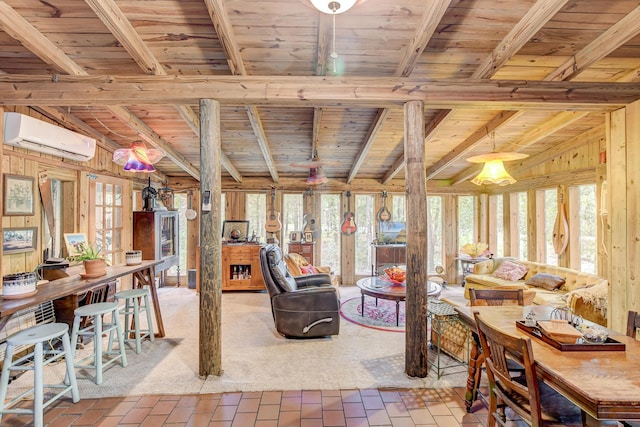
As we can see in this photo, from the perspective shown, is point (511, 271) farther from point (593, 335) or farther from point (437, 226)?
point (593, 335)

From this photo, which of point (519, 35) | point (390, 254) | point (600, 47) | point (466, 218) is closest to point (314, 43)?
point (519, 35)

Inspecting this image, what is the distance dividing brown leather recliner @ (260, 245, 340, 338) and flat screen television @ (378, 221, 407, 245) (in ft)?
10.7

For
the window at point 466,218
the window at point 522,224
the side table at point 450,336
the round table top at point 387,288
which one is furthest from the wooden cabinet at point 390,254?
the side table at point 450,336

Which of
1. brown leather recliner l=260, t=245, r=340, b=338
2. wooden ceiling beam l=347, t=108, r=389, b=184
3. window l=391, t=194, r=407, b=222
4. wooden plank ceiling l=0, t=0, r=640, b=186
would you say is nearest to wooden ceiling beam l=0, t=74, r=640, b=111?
wooden plank ceiling l=0, t=0, r=640, b=186

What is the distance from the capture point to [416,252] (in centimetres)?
275

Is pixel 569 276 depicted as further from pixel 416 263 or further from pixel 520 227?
pixel 416 263

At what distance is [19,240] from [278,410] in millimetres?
3303

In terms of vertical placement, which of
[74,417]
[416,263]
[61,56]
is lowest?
[74,417]

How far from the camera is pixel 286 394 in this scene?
252cm

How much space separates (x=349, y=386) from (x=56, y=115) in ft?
14.8

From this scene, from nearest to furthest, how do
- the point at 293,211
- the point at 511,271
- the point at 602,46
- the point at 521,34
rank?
the point at 521,34
the point at 602,46
the point at 511,271
the point at 293,211

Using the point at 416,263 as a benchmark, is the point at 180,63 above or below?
above

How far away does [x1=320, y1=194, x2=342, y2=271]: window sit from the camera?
7070 millimetres

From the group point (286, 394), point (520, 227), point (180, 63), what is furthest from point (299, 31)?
point (520, 227)
